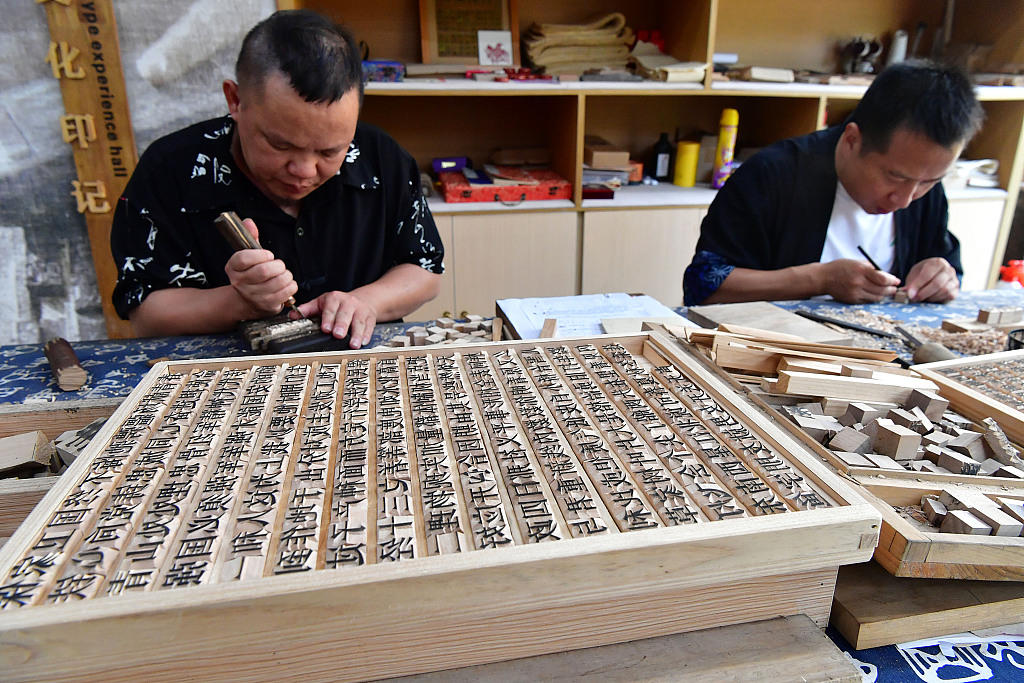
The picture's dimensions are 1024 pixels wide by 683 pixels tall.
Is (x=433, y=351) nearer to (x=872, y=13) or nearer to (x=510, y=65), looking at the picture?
(x=510, y=65)

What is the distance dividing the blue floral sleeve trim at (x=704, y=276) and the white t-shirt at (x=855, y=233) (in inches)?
17.1

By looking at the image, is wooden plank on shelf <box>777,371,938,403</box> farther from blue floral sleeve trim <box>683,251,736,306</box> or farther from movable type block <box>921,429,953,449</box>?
blue floral sleeve trim <box>683,251,736,306</box>

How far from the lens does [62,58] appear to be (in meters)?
2.53

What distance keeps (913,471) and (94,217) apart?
3159mm

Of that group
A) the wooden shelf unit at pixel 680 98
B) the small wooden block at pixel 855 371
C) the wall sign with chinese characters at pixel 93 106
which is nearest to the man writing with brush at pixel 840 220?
the small wooden block at pixel 855 371

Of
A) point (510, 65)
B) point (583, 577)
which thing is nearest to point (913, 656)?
point (583, 577)

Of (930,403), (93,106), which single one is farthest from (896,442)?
(93,106)

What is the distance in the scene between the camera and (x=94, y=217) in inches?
109

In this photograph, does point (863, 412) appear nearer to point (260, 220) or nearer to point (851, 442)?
point (851, 442)

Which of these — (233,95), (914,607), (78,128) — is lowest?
(914,607)

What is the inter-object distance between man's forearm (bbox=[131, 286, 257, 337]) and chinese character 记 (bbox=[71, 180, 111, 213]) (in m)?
1.27

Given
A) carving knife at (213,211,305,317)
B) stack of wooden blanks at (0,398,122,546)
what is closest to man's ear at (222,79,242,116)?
carving knife at (213,211,305,317)

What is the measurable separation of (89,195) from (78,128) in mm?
278

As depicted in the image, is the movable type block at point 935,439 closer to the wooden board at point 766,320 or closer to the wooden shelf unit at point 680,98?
the wooden board at point 766,320
